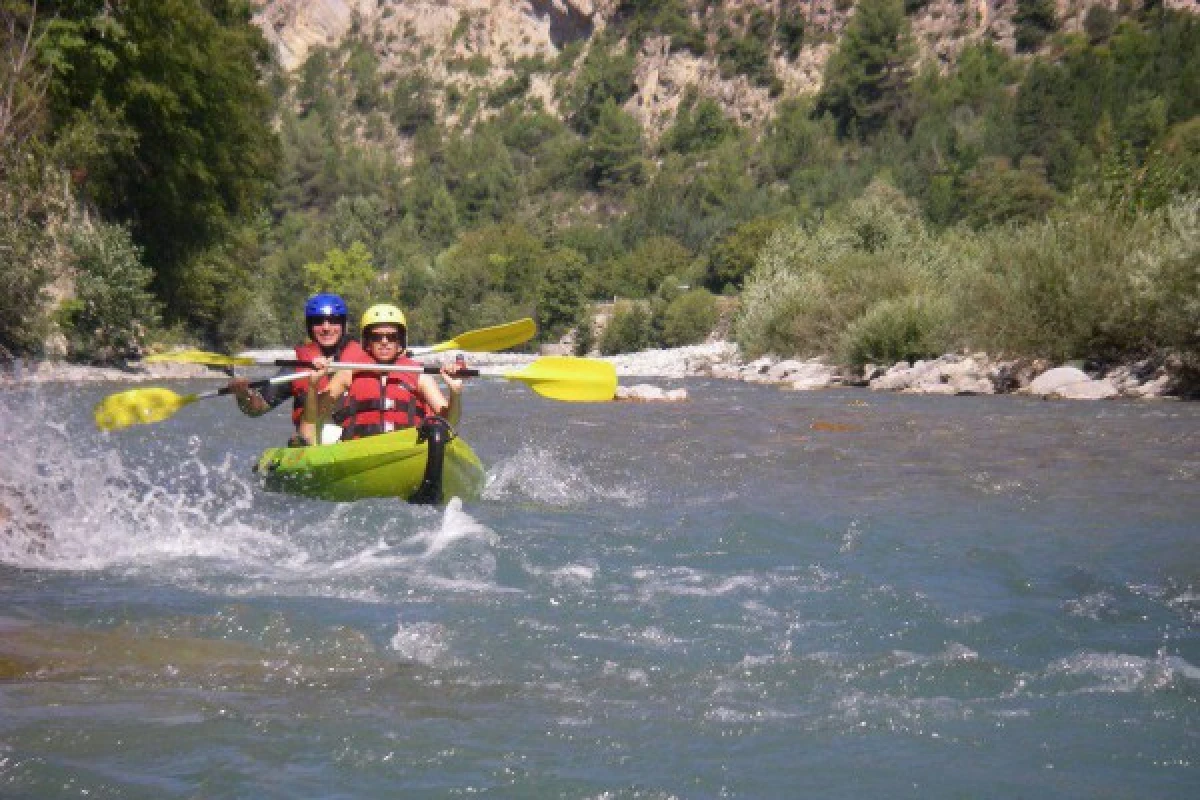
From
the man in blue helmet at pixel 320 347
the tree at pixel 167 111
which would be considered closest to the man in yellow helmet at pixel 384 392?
the man in blue helmet at pixel 320 347

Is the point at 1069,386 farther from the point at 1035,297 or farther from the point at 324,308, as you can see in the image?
the point at 324,308

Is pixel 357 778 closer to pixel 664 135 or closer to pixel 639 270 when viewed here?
pixel 639 270

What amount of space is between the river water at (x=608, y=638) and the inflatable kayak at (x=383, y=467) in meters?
0.19

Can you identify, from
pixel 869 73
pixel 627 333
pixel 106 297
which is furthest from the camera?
pixel 869 73

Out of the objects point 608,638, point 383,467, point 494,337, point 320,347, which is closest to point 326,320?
point 320,347

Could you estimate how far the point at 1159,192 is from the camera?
23.6 metres

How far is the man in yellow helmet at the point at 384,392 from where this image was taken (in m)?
8.60

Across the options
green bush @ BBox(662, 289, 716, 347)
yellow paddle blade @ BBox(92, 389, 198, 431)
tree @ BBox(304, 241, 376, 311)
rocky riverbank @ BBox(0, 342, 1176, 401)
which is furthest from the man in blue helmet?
tree @ BBox(304, 241, 376, 311)

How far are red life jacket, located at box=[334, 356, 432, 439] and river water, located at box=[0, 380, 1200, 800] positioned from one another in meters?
0.65

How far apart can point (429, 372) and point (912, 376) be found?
54.6 feet

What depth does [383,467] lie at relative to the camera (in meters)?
8.11

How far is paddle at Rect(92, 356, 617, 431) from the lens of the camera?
8328 millimetres

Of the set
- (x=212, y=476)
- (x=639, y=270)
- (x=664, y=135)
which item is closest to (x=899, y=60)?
(x=664, y=135)

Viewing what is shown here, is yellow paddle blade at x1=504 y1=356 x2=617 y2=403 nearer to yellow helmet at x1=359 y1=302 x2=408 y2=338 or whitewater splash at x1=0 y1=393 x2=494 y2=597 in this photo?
yellow helmet at x1=359 y1=302 x2=408 y2=338
